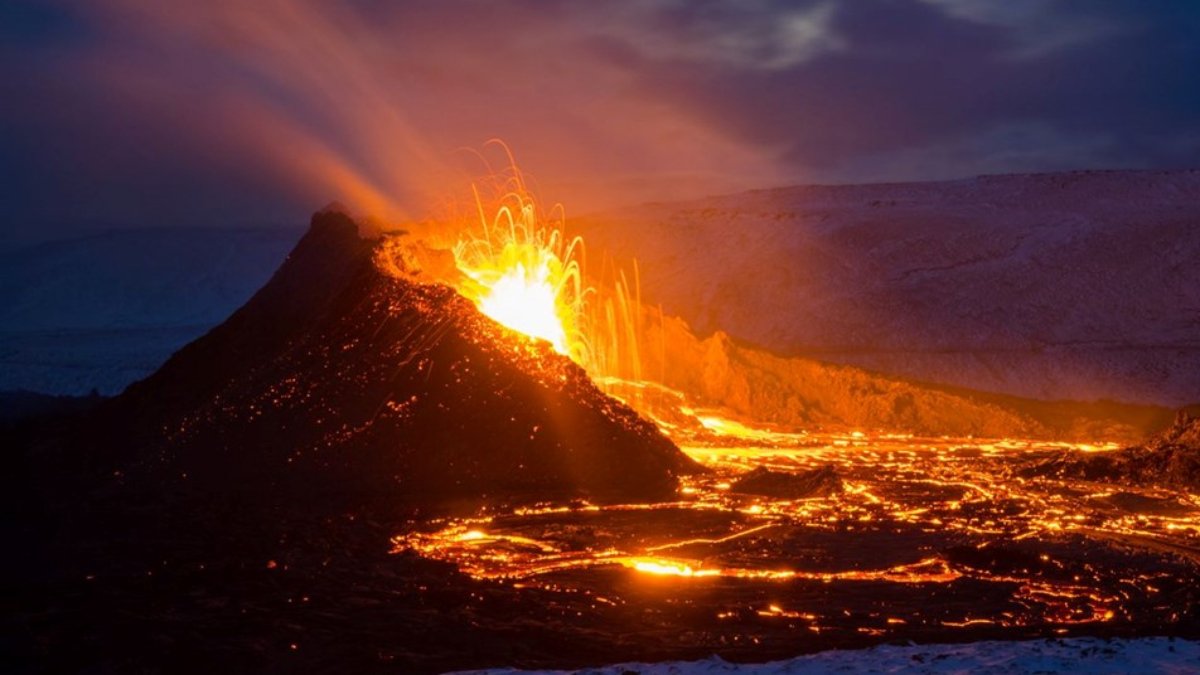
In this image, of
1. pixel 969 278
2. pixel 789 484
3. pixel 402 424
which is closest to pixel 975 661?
pixel 789 484

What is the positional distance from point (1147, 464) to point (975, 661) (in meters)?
10.9

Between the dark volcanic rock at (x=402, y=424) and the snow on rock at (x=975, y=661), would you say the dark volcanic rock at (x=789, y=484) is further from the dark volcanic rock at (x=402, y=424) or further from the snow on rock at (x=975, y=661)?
the snow on rock at (x=975, y=661)

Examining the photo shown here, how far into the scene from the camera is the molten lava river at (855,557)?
29.4 ft

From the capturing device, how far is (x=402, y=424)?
49.9ft

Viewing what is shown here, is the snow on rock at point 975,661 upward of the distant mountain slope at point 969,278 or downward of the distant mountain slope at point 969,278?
downward

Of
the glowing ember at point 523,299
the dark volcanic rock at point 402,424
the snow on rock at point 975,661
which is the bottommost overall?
the snow on rock at point 975,661

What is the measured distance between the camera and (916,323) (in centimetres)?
3167

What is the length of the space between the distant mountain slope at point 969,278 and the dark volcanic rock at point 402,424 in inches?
610

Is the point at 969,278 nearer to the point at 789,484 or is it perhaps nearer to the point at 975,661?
the point at 789,484

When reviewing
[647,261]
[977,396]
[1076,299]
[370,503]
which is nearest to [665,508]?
[370,503]

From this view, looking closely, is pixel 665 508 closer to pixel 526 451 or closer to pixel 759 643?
pixel 526 451

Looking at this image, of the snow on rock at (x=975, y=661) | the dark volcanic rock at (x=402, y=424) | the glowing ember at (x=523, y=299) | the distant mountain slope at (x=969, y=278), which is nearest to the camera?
the snow on rock at (x=975, y=661)

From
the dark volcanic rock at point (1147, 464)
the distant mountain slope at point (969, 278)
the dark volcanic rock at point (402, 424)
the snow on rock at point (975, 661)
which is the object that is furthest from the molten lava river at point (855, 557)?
the distant mountain slope at point (969, 278)

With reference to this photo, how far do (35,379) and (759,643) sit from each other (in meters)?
33.3
